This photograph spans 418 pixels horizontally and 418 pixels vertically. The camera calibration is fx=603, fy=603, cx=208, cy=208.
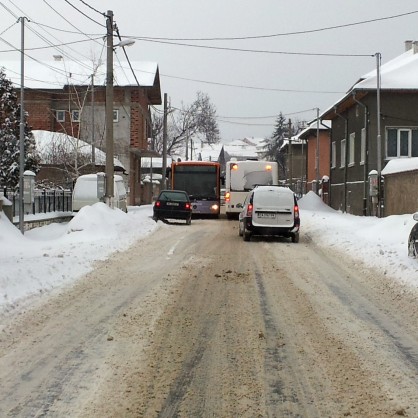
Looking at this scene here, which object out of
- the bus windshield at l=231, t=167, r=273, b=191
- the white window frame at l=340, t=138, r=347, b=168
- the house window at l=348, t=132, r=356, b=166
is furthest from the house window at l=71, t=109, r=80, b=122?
the house window at l=348, t=132, r=356, b=166

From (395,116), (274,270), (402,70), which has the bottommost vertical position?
(274,270)

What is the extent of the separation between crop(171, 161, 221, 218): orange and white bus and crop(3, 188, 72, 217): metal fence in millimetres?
5942

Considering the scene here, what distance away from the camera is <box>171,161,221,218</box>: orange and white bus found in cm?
3130

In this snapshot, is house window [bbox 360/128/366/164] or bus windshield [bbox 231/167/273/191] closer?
house window [bbox 360/128/366/164]

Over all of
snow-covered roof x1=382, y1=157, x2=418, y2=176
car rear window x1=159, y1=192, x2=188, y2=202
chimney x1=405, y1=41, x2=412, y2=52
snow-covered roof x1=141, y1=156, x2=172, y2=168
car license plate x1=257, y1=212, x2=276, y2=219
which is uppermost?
chimney x1=405, y1=41, x2=412, y2=52

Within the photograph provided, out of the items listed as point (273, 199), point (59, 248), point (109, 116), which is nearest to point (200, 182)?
point (109, 116)

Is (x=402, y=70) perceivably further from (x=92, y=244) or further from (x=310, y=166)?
(x=310, y=166)

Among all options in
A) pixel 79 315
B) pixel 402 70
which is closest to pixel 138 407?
pixel 79 315

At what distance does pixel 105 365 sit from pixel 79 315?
2215mm

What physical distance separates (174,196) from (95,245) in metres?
11.0

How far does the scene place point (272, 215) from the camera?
17312mm

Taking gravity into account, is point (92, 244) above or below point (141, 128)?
below

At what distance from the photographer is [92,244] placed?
15047 mm

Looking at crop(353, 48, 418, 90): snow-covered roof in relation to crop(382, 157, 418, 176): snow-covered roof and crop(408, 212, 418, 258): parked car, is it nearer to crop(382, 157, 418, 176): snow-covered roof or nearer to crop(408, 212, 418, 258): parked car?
crop(382, 157, 418, 176): snow-covered roof
